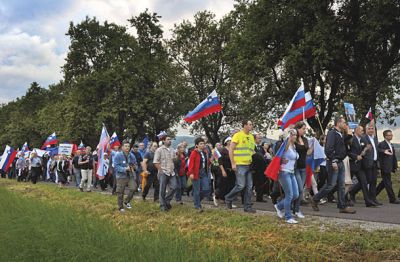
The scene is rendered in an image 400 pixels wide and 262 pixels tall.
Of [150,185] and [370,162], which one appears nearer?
[370,162]

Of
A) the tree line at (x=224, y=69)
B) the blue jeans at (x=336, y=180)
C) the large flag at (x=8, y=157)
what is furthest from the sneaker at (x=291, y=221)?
the large flag at (x=8, y=157)

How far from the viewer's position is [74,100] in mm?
44781

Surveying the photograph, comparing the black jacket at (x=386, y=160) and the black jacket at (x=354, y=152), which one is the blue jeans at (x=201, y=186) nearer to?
the black jacket at (x=354, y=152)

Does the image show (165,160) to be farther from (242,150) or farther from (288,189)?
(288,189)

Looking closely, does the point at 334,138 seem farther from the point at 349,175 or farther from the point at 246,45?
the point at 246,45

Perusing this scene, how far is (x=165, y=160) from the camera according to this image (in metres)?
11.2

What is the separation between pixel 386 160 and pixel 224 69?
34.4m

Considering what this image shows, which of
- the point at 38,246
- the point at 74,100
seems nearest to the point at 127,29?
the point at 74,100

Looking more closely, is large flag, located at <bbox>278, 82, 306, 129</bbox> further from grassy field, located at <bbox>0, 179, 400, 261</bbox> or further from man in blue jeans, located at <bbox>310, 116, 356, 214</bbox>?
grassy field, located at <bbox>0, 179, 400, 261</bbox>

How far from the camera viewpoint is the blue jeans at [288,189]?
28.3 ft

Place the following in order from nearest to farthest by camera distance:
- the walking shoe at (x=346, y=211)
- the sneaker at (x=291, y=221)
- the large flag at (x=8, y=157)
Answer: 1. the sneaker at (x=291, y=221)
2. the walking shoe at (x=346, y=211)
3. the large flag at (x=8, y=157)

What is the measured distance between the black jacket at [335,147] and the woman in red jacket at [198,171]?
2943mm

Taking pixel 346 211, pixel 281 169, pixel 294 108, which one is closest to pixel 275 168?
pixel 281 169

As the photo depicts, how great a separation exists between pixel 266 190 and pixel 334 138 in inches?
205
